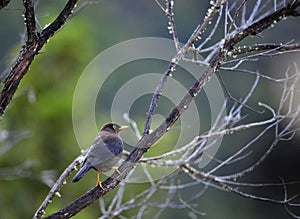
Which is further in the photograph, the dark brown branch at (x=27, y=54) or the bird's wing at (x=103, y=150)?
the bird's wing at (x=103, y=150)

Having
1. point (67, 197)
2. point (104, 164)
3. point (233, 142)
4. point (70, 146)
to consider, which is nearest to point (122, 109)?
point (70, 146)

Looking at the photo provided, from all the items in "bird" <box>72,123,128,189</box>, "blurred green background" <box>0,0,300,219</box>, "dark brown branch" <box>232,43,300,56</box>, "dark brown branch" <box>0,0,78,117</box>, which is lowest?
"dark brown branch" <box>232,43,300,56</box>

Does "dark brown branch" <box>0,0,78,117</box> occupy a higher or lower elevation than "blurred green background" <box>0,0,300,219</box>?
lower

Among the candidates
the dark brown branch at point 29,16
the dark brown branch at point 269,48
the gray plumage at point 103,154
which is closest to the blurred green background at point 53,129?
the gray plumage at point 103,154

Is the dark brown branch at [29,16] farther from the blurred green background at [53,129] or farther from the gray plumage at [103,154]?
the blurred green background at [53,129]

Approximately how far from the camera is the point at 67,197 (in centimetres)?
595

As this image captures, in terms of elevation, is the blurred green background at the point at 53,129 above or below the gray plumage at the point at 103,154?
above

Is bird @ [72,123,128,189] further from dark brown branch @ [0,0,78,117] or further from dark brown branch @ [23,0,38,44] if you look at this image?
dark brown branch @ [23,0,38,44]

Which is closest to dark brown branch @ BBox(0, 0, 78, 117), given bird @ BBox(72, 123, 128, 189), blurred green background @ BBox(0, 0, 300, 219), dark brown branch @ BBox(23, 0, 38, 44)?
dark brown branch @ BBox(23, 0, 38, 44)

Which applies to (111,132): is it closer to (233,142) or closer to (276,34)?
(276,34)

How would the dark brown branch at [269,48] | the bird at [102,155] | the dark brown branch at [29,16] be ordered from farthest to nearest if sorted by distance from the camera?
the bird at [102,155]
the dark brown branch at [269,48]
the dark brown branch at [29,16]

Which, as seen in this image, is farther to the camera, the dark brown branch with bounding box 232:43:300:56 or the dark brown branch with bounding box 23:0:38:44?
the dark brown branch with bounding box 232:43:300:56

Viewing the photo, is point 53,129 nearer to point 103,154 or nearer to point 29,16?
point 103,154

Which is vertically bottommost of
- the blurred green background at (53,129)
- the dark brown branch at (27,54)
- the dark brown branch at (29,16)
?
the dark brown branch at (27,54)
